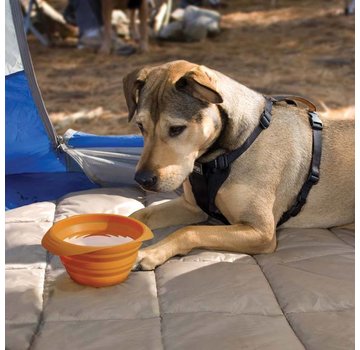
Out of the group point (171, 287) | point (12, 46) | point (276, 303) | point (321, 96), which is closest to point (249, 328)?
point (276, 303)

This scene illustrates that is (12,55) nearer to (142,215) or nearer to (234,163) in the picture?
(142,215)

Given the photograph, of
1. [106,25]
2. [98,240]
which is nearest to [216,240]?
[98,240]

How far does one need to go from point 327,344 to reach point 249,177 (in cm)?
117

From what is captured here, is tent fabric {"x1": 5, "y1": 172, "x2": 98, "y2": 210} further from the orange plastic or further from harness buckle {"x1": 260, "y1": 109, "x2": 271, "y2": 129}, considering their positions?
harness buckle {"x1": 260, "y1": 109, "x2": 271, "y2": 129}

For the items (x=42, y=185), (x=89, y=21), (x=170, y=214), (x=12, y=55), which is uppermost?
(x=12, y=55)

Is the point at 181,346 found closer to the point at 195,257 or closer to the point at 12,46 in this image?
the point at 195,257

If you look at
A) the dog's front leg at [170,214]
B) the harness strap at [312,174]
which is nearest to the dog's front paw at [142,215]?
the dog's front leg at [170,214]

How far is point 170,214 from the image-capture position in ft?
13.0

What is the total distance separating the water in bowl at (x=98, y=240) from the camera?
3.24 meters

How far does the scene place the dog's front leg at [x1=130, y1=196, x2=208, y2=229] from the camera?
12.9ft

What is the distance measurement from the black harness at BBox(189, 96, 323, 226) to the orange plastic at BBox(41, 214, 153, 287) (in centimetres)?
57

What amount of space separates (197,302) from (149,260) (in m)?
0.46

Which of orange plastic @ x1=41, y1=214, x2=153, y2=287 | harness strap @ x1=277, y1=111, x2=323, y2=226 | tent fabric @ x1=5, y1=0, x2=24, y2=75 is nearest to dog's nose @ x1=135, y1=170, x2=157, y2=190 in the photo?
orange plastic @ x1=41, y1=214, x2=153, y2=287

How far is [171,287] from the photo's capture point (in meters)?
3.11
